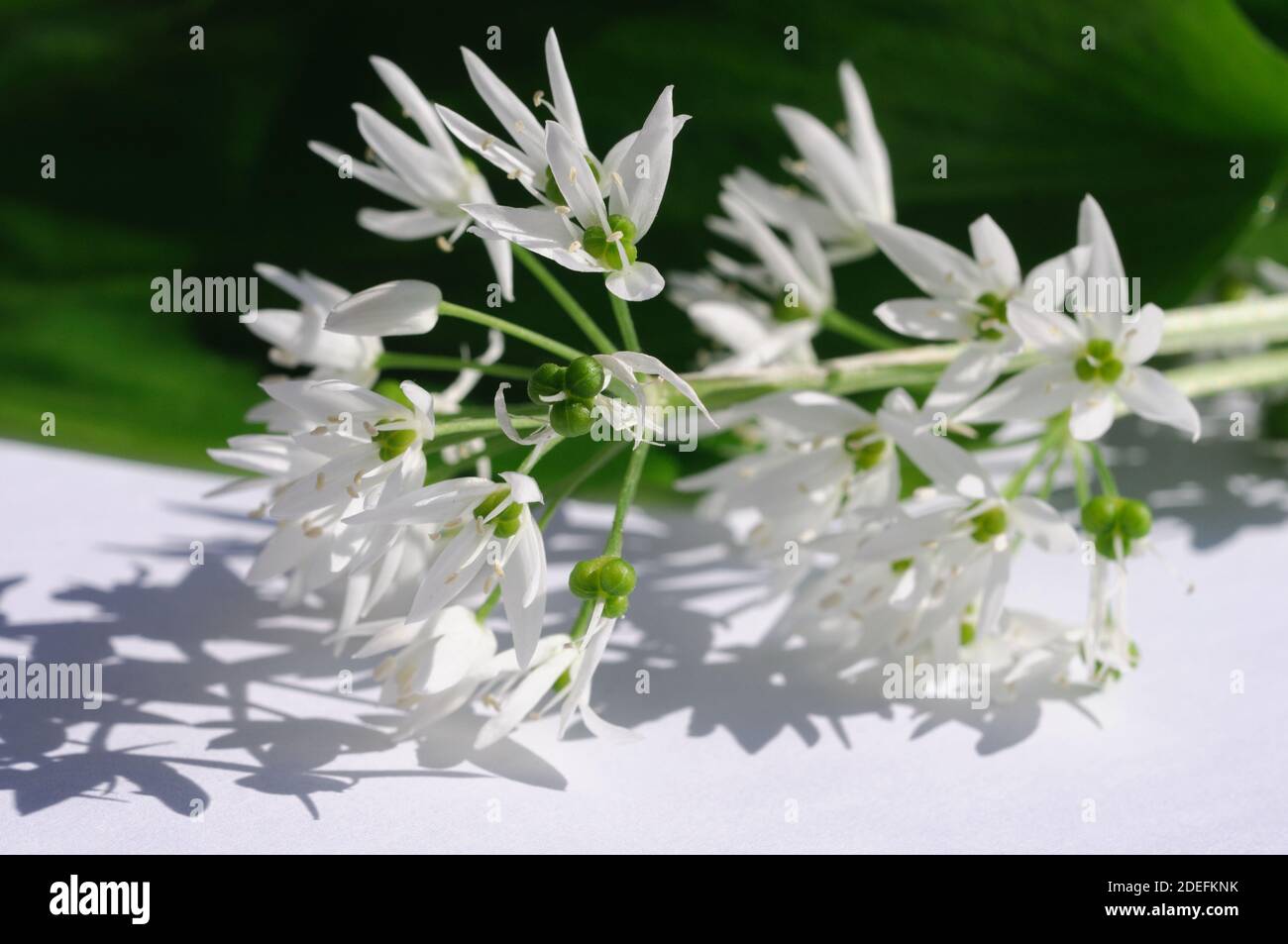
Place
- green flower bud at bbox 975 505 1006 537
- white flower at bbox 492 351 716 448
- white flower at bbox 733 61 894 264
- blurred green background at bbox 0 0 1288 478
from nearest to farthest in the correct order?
white flower at bbox 492 351 716 448 → green flower bud at bbox 975 505 1006 537 → white flower at bbox 733 61 894 264 → blurred green background at bbox 0 0 1288 478

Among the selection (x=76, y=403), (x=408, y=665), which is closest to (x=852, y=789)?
(x=408, y=665)

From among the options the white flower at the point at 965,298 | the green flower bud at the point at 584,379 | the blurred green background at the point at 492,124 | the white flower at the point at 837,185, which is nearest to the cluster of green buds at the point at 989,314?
the white flower at the point at 965,298

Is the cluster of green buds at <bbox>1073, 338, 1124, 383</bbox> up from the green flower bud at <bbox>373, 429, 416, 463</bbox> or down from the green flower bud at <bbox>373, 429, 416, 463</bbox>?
up

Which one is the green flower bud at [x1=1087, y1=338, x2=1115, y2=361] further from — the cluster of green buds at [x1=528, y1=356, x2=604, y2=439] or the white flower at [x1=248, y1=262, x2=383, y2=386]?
the white flower at [x1=248, y1=262, x2=383, y2=386]

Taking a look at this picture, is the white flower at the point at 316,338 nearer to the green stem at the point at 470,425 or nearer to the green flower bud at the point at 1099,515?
the green stem at the point at 470,425

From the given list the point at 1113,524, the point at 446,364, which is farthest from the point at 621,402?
the point at 1113,524

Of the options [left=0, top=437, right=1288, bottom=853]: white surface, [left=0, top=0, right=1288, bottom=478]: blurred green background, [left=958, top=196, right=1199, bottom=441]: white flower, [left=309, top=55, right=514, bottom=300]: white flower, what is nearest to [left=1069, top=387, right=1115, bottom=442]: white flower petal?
[left=958, top=196, right=1199, bottom=441]: white flower

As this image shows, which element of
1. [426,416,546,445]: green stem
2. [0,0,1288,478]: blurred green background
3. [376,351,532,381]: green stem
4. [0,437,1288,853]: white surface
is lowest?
[0,437,1288,853]: white surface
